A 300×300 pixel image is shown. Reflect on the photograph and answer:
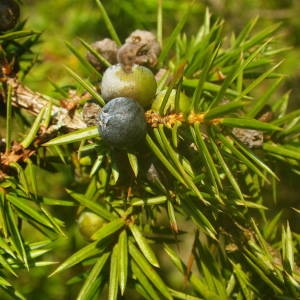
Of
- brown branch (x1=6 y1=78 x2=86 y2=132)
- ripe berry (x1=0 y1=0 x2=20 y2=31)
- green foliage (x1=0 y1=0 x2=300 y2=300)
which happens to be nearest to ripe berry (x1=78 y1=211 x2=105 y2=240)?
green foliage (x1=0 y1=0 x2=300 y2=300)

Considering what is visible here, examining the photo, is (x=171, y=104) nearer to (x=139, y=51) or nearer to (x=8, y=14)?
(x=139, y=51)

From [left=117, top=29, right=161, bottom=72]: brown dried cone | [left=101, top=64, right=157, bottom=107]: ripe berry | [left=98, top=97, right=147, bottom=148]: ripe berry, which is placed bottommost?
[left=98, top=97, right=147, bottom=148]: ripe berry

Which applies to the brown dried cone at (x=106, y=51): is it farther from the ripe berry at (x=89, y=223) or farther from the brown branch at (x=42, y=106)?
the ripe berry at (x=89, y=223)

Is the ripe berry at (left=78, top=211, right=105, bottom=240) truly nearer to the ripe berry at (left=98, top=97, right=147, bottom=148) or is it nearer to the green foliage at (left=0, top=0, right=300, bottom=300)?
the green foliage at (left=0, top=0, right=300, bottom=300)

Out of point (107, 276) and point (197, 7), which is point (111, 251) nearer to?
point (107, 276)

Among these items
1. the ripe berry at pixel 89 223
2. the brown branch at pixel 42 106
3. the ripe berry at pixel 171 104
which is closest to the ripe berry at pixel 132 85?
the ripe berry at pixel 171 104

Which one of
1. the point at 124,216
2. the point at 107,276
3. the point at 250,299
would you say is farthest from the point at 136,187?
the point at 250,299

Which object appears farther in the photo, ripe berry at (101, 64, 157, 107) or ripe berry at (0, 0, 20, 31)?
ripe berry at (0, 0, 20, 31)

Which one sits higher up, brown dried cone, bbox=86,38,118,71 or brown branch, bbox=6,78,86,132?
brown dried cone, bbox=86,38,118,71
